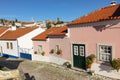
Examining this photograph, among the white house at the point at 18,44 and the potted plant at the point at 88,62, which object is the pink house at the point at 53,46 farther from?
→ the potted plant at the point at 88,62

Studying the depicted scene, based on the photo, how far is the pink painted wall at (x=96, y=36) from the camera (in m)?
13.3

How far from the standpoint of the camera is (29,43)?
30.6 metres

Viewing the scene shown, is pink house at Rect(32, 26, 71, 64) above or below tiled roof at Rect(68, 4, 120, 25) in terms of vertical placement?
below

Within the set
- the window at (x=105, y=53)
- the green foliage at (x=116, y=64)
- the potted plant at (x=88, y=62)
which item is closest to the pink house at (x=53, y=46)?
the potted plant at (x=88, y=62)

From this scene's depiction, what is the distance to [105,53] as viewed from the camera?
14219 millimetres

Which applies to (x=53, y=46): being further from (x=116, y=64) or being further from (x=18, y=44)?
(x=116, y=64)

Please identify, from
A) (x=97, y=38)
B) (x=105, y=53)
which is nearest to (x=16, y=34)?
(x=97, y=38)

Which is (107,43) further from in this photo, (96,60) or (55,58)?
(55,58)

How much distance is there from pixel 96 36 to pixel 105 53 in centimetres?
169

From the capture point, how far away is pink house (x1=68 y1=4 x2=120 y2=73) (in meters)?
13.3

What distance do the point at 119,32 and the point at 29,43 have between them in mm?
20408

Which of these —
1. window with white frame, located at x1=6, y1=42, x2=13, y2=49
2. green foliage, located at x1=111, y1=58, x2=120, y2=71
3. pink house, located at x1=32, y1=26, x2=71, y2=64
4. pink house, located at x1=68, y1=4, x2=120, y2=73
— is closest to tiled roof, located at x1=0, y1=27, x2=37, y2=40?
window with white frame, located at x1=6, y1=42, x2=13, y2=49

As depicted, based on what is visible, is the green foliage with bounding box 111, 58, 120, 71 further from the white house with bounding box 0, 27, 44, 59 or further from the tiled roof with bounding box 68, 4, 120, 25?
the white house with bounding box 0, 27, 44, 59

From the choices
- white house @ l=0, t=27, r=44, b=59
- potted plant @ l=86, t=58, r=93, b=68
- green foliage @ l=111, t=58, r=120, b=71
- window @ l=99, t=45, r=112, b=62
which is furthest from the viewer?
white house @ l=0, t=27, r=44, b=59
